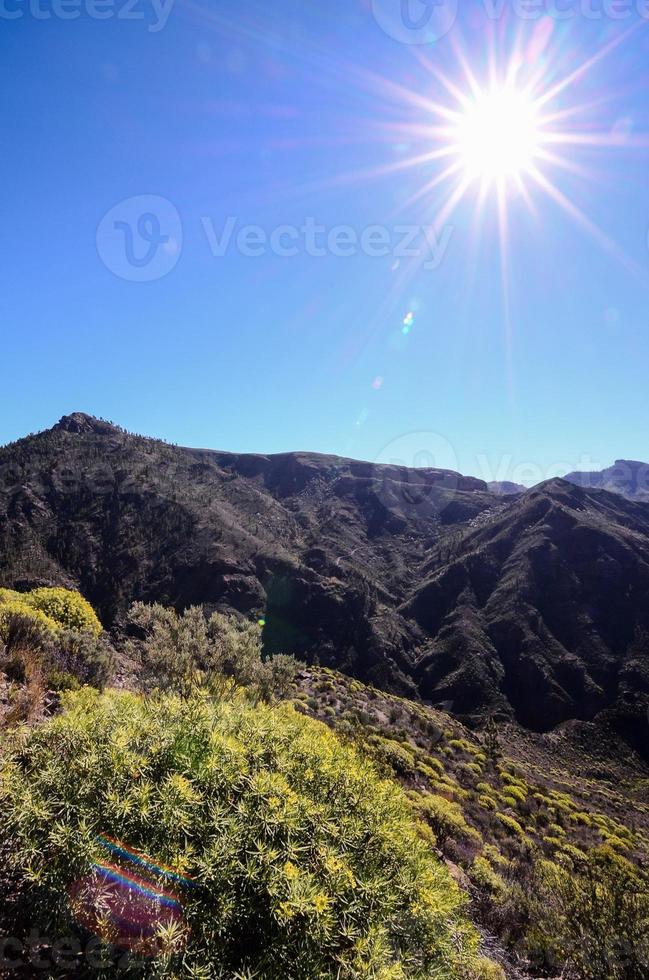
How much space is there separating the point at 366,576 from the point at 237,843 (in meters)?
66.4

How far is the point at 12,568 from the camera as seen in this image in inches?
1772

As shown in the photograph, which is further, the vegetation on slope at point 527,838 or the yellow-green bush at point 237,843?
the vegetation on slope at point 527,838

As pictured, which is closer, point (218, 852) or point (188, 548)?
point (218, 852)

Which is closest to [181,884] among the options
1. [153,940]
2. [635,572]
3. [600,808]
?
A: [153,940]

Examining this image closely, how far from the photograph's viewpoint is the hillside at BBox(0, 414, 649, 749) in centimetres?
4875

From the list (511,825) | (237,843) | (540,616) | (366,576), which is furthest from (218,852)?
(366,576)

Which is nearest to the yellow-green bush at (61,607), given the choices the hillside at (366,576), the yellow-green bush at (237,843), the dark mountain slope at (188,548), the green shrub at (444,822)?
the green shrub at (444,822)

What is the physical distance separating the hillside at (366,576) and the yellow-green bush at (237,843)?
46.2 meters

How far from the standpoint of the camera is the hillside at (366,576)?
4875 centimetres

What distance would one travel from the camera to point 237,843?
3.00 m

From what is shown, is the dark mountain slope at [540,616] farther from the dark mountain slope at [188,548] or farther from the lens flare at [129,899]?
the lens flare at [129,899]

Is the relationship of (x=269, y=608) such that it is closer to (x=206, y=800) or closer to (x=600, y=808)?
(x=600, y=808)

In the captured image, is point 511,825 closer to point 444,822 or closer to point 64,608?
point 444,822

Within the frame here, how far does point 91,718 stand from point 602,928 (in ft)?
24.8
